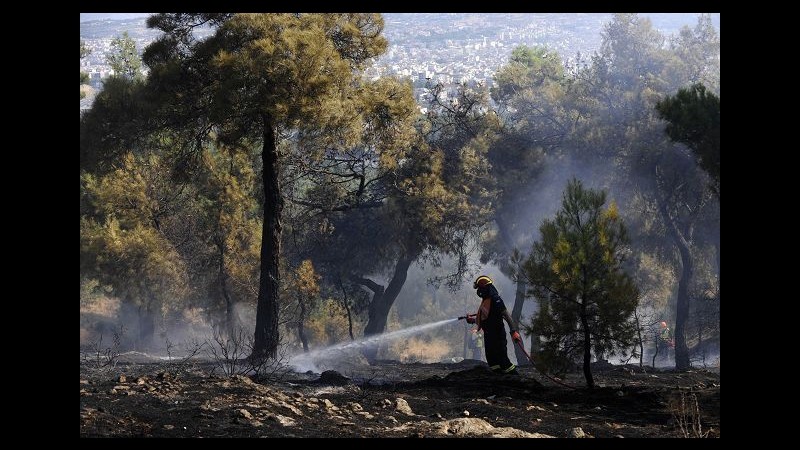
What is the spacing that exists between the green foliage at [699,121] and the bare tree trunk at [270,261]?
818cm

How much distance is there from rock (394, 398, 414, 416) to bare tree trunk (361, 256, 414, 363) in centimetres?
2157

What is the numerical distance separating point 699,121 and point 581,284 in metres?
7.80

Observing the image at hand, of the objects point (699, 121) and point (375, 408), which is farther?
point (699, 121)

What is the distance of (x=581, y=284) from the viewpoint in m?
13.8

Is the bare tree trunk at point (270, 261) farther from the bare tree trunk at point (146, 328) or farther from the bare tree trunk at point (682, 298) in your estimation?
the bare tree trunk at point (146, 328)

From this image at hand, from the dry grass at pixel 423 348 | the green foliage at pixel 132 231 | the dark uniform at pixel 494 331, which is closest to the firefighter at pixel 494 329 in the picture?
the dark uniform at pixel 494 331

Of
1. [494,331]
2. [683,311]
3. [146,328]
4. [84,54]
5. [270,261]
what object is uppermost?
[84,54]

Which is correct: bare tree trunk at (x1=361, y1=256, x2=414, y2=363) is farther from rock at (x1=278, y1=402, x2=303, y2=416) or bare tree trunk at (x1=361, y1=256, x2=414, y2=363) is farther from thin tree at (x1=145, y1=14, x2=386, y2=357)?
rock at (x1=278, y1=402, x2=303, y2=416)

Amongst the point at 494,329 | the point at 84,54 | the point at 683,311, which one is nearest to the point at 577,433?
the point at 494,329

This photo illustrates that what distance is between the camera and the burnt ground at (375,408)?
999cm

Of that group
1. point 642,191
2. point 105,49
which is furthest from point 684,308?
point 105,49

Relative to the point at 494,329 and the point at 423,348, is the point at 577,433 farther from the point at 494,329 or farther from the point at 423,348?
the point at 423,348

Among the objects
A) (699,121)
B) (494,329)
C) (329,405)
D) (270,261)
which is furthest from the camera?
(699,121)
